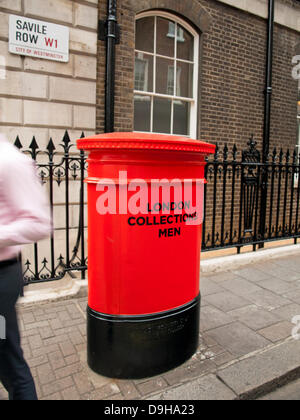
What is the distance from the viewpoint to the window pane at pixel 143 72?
264 inches

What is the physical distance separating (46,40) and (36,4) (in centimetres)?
52

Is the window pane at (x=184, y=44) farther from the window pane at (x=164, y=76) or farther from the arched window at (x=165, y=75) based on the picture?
the window pane at (x=164, y=76)

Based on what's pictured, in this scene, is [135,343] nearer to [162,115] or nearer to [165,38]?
[162,115]

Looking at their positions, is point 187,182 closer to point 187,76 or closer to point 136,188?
point 136,188

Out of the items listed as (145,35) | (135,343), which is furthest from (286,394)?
(145,35)

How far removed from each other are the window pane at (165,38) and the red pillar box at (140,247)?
5.32 meters

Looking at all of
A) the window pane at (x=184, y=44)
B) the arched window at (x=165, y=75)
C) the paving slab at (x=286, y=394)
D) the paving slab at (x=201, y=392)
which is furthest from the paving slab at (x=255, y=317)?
the window pane at (x=184, y=44)

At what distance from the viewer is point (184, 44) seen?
23.7 ft

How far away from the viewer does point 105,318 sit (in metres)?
2.38

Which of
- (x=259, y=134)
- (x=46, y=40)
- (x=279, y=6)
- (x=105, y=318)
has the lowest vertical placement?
(x=105, y=318)

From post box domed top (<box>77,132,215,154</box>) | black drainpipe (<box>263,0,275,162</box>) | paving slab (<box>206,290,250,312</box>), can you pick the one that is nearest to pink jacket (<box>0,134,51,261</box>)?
post box domed top (<box>77,132,215,154</box>)

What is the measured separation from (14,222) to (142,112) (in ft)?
18.8
